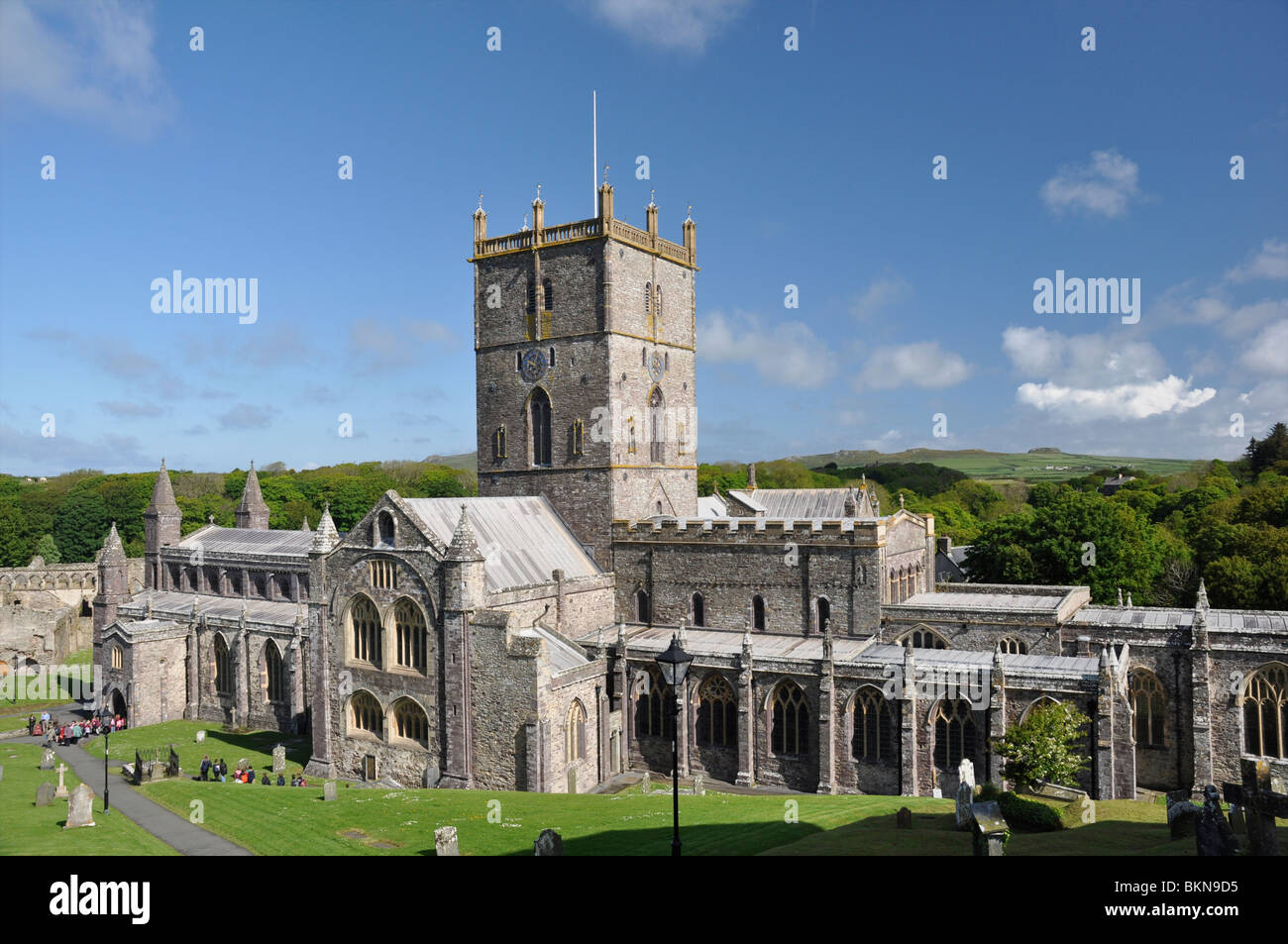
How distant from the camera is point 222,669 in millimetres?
50938

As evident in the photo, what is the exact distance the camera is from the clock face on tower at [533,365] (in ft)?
142

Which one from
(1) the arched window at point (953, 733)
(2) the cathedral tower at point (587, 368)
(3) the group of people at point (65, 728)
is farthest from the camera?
(3) the group of people at point (65, 728)

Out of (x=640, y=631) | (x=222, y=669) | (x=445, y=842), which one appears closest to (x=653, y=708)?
(x=640, y=631)

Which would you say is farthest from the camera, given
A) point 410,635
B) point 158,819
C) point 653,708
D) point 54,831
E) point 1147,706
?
point 653,708

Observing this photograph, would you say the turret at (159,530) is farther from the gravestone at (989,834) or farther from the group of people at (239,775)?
the gravestone at (989,834)

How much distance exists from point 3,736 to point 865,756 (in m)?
47.0

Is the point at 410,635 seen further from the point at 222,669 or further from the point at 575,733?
the point at 222,669

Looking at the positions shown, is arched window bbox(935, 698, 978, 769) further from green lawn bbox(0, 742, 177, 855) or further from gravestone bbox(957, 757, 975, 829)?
green lawn bbox(0, 742, 177, 855)

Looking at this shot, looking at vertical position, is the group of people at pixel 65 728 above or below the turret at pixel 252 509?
below

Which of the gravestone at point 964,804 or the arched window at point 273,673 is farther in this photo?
the arched window at point 273,673

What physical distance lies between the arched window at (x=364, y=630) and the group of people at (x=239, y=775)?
566 cm

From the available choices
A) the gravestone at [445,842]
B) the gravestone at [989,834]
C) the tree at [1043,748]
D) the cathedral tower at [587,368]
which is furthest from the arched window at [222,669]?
the gravestone at [989,834]

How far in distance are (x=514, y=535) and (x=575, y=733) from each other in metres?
9.43
